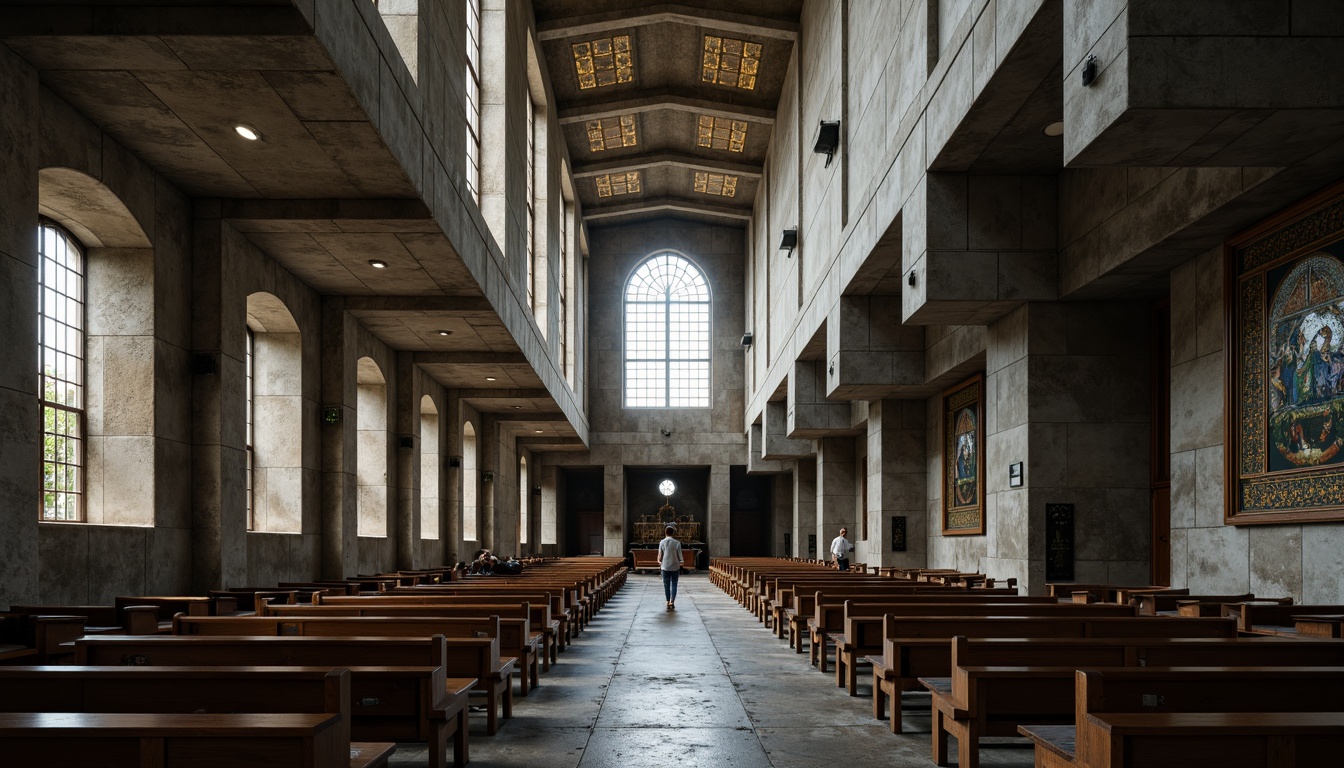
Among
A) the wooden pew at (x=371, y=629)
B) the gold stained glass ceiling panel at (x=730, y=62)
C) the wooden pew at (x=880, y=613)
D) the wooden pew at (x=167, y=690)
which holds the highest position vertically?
the gold stained glass ceiling panel at (x=730, y=62)

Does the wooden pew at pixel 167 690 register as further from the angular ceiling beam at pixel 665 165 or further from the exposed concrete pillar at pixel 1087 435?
the angular ceiling beam at pixel 665 165

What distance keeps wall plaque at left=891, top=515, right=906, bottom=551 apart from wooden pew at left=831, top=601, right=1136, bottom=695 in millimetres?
11713

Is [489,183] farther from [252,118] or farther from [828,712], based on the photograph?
[828,712]

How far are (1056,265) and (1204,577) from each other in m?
3.84

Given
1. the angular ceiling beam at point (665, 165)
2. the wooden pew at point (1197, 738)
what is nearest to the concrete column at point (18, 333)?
the wooden pew at point (1197, 738)

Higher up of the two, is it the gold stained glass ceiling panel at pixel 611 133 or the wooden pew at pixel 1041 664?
the gold stained glass ceiling panel at pixel 611 133

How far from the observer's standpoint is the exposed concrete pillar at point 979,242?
1182cm

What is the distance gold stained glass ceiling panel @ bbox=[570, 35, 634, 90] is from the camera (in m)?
24.3

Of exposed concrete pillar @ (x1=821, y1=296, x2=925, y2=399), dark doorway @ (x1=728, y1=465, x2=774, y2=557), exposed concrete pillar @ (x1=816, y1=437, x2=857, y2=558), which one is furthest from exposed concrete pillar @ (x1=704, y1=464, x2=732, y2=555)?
exposed concrete pillar @ (x1=821, y1=296, x2=925, y2=399)

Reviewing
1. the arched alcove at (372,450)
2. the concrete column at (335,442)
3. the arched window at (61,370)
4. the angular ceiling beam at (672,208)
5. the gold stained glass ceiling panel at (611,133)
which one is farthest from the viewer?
the angular ceiling beam at (672,208)

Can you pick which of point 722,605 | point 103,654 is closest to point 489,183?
point 722,605

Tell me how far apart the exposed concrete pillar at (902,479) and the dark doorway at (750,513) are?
2113 cm

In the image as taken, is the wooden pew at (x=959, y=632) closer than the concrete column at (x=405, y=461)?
Yes

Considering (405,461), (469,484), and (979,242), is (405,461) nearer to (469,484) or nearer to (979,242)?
(469,484)
